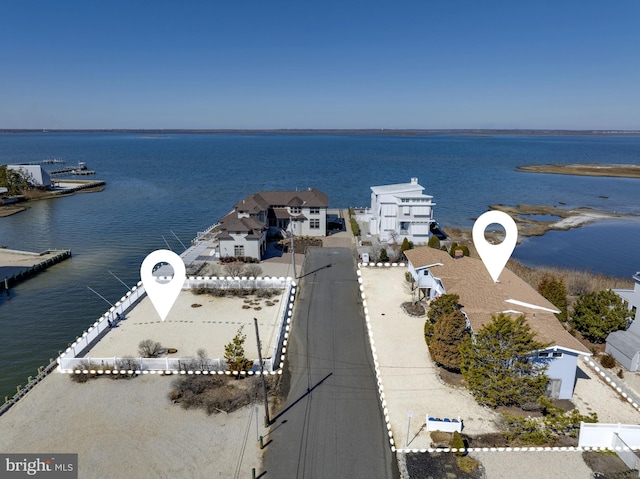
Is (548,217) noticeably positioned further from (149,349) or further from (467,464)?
(149,349)

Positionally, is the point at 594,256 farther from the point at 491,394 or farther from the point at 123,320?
the point at 123,320

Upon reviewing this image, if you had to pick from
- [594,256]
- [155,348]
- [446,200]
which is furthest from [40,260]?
[446,200]

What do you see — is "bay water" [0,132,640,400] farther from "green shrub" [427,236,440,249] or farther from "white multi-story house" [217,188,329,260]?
"green shrub" [427,236,440,249]

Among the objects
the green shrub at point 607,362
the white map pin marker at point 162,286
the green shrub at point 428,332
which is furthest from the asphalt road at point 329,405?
the green shrub at point 607,362

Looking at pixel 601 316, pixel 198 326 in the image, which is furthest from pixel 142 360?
pixel 601 316

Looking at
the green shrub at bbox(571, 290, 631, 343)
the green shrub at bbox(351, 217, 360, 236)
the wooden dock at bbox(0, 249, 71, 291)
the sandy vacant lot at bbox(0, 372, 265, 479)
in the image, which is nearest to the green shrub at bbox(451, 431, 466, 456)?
the sandy vacant lot at bbox(0, 372, 265, 479)
